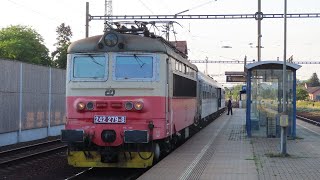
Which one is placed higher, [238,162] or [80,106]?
[80,106]

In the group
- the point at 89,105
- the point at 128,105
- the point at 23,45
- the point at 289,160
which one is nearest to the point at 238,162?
the point at 289,160

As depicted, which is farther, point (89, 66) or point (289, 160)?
point (289, 160)

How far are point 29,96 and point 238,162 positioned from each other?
1044 centimetres

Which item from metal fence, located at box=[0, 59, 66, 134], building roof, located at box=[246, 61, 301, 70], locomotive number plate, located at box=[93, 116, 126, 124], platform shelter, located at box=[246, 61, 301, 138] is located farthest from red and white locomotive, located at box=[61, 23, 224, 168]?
platform shelter, located at box=[246, 61, 301, 138]

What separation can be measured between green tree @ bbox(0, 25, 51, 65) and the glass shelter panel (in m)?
59.3

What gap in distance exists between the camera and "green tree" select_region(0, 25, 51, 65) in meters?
78.2

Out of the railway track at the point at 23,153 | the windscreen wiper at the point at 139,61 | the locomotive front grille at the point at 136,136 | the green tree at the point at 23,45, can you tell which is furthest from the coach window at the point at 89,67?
the green tree at the point at 23,45

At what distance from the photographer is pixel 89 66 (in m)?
11.8

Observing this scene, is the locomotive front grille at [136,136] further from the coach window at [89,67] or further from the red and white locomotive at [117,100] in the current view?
the coach window at [89,67]

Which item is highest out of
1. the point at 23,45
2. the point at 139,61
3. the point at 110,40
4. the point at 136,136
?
the point at 23,45

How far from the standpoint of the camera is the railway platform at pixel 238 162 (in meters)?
10.1

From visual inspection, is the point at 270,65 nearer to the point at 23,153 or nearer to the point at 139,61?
the point at 139,61

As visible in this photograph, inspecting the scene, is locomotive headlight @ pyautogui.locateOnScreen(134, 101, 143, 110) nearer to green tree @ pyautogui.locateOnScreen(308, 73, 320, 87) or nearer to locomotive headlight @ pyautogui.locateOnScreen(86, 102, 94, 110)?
locomotive headlight @ pyautogui.locateOnScreen(86, 102, 94, 110)

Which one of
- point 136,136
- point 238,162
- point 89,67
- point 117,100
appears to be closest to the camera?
point 136,136
